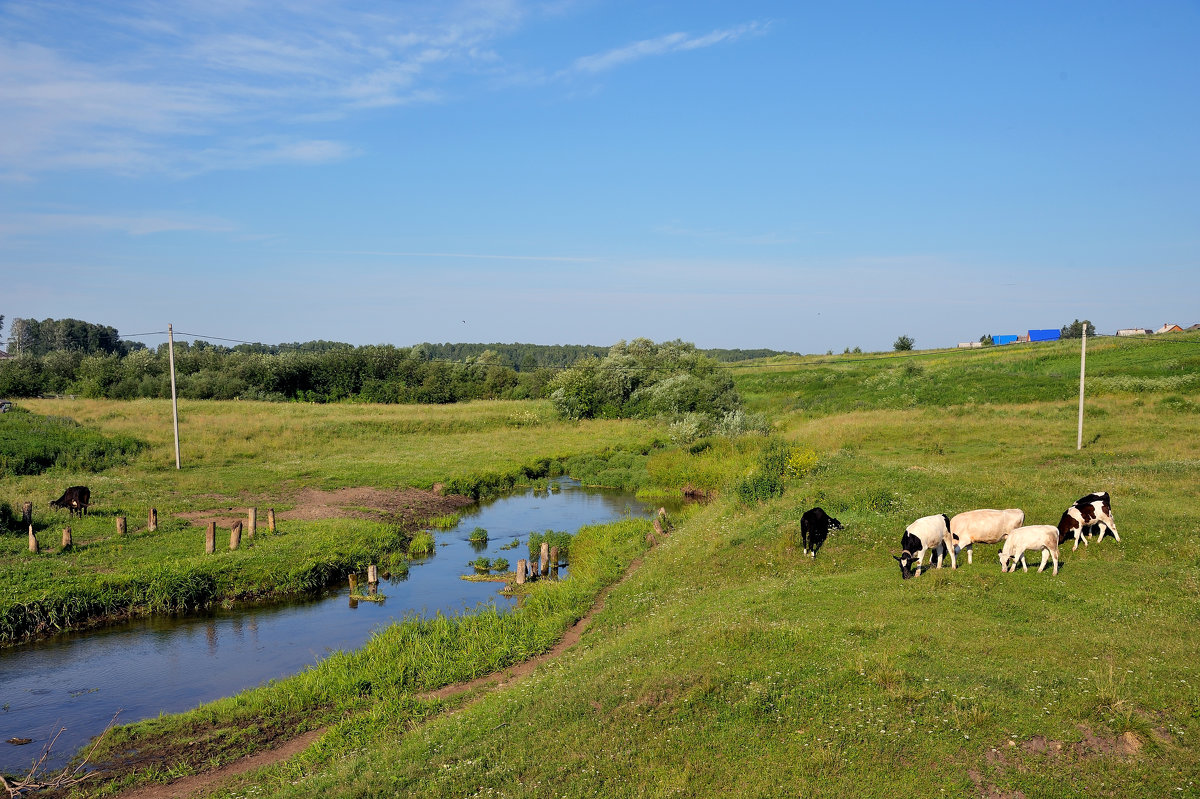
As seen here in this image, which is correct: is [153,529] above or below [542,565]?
above

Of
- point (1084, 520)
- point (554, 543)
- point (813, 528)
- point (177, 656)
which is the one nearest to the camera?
point (1084, 520)

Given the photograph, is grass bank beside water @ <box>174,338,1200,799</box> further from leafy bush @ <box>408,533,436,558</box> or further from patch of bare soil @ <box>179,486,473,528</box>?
patch of bare soil @ <box>179,486,473,528</box>

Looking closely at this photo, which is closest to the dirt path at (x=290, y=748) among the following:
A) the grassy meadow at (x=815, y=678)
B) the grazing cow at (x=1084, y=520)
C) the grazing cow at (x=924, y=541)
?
the grassy meadow at (x=815, y=678)

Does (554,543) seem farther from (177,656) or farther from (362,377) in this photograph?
(362,377)

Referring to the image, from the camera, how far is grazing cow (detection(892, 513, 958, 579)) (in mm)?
14236

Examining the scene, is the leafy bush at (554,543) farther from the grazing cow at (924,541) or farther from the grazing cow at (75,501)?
the grazing cow at (75,501)

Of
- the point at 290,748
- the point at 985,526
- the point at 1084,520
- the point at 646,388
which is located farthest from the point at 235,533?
the point at 646,388

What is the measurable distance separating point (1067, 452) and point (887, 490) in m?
17.7

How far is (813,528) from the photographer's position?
56.3ft

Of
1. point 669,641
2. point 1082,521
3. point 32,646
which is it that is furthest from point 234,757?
point 1082,521

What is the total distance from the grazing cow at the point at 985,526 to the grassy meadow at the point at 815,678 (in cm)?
54

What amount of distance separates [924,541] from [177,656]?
17.5 metres

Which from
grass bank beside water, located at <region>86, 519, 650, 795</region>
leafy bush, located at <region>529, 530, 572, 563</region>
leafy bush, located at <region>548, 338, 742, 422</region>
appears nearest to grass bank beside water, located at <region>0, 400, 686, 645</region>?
leafy bush, located at <region>548, 338, 742, 422</region>

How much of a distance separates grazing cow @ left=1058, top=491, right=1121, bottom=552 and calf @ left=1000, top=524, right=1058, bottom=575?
5.40 ft
